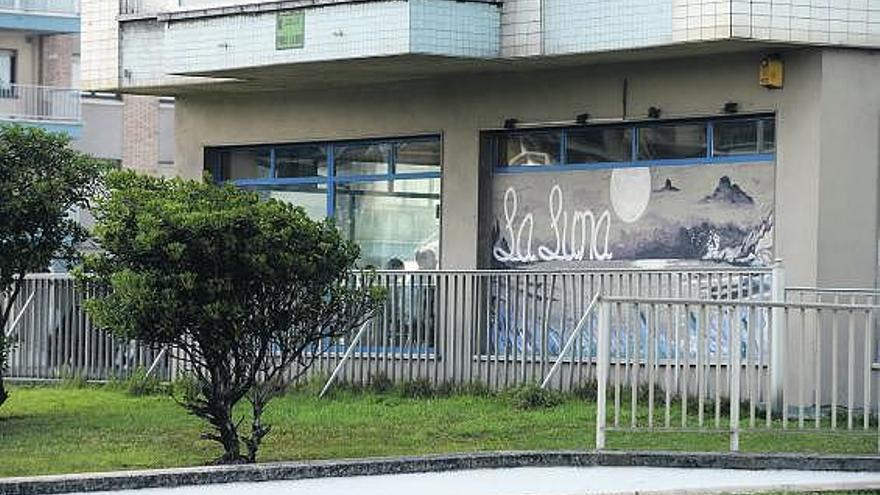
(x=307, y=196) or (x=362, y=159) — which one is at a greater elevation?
(x=362, y=159)

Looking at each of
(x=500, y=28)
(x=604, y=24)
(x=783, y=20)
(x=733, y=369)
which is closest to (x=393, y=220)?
(x=500, y=28)

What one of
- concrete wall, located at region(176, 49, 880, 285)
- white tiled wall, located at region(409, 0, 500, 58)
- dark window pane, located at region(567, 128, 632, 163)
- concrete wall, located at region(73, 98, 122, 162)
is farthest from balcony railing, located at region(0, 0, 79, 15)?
white tiled wall, located at region(409, 0, 500, 58)

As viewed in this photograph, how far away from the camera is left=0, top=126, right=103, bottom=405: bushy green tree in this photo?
1934 centimetres

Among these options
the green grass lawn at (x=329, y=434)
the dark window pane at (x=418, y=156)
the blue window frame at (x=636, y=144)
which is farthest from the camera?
the dark window pane at (x=418, y=156)

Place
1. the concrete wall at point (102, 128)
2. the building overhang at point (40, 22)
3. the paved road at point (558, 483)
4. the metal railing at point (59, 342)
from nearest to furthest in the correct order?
the paved road at point (558, 483) → the metal railing at point (59, 342) → the building overhang at point (40, 22) → the concrete wall at point (102, 128)

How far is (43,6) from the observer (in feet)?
182

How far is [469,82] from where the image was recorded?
2483cm

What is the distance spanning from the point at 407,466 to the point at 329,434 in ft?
11.1

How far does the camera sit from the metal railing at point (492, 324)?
71.2 ft

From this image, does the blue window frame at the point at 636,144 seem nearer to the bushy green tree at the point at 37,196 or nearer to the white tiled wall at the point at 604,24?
the white tiled wall at the point at 604,24

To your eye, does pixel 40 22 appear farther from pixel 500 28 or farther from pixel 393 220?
pixel 500 28

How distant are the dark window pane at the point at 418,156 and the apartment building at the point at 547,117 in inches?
0.9

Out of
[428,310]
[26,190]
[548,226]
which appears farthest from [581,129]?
[26,190]

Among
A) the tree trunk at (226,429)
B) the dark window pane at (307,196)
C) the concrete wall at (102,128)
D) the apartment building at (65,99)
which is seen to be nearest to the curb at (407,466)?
the tree trunk at (226,429)
